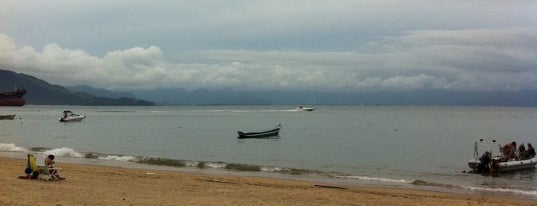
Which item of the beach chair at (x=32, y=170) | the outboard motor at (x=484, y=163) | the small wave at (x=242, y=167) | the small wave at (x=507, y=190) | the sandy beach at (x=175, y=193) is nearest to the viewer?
the sandy beach at (x=175, y=193)

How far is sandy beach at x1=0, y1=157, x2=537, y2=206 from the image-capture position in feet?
45.0

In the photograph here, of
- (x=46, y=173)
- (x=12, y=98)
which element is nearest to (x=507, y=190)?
(x=46, y=173)

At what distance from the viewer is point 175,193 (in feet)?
52.0

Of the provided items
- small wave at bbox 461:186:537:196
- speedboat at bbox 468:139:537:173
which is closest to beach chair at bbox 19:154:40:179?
small wave at bbox 461:186:537:196

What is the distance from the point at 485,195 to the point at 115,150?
30251 millimetres

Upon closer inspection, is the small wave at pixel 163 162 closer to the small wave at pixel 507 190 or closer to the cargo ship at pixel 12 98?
the small wave at pixel 507 190

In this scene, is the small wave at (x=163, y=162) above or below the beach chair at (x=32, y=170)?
below

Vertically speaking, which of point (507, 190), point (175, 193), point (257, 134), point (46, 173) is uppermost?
point (46, 173)

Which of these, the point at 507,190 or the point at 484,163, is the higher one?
the point at 484,163

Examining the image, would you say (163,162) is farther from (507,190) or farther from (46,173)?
(507,190)

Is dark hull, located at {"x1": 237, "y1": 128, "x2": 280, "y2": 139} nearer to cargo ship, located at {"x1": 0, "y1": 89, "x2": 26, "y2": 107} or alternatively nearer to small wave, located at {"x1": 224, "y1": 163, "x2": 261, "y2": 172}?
small wave, located at {"x1": 224, "y1": 163, "x2": 261, "y2": 172}

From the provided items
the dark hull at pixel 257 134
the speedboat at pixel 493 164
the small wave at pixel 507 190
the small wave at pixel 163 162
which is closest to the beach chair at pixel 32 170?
the small wave at pixel 163 162

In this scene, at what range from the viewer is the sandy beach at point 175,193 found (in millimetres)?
13719

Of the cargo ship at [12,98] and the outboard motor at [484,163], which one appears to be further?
the cargo ship at [12,98]
